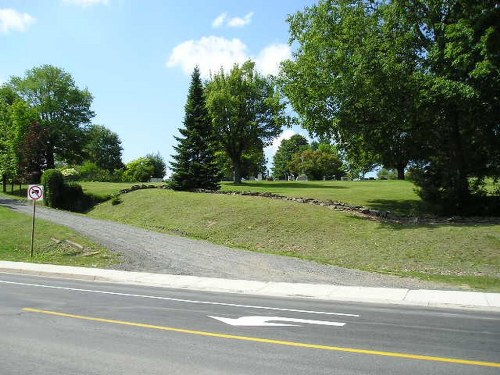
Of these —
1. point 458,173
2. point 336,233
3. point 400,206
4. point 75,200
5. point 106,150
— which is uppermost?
point 106,150

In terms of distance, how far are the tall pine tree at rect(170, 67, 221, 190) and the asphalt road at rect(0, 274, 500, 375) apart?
95.3 feet

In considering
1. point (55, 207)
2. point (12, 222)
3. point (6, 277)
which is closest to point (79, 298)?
point (6, 277)

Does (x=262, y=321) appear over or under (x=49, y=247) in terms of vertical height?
under

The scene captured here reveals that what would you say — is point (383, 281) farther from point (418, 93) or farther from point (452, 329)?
point (418, 93)

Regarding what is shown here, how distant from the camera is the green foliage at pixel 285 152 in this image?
12569cm

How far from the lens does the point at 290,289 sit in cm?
1338

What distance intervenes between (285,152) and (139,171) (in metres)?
51.5

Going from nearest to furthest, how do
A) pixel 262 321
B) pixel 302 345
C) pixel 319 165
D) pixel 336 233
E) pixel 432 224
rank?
pixel 302 345, pixel 262 321, pixel 336 233, pixel 432 224, pixel 319 165

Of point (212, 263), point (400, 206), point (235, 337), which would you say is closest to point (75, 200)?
point (212, 263)

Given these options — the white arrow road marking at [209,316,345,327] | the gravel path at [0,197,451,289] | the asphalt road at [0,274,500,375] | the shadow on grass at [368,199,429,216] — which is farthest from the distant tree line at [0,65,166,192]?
the white arrow road marking at [209,316,345,327]

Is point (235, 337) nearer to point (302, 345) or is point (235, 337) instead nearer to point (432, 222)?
point (302, 345)

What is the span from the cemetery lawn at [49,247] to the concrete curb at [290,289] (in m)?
1.59

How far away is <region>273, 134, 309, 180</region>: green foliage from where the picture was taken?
125688 millimetres

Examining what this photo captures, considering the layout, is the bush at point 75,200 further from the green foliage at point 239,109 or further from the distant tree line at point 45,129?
the green foliage at point 239,109
